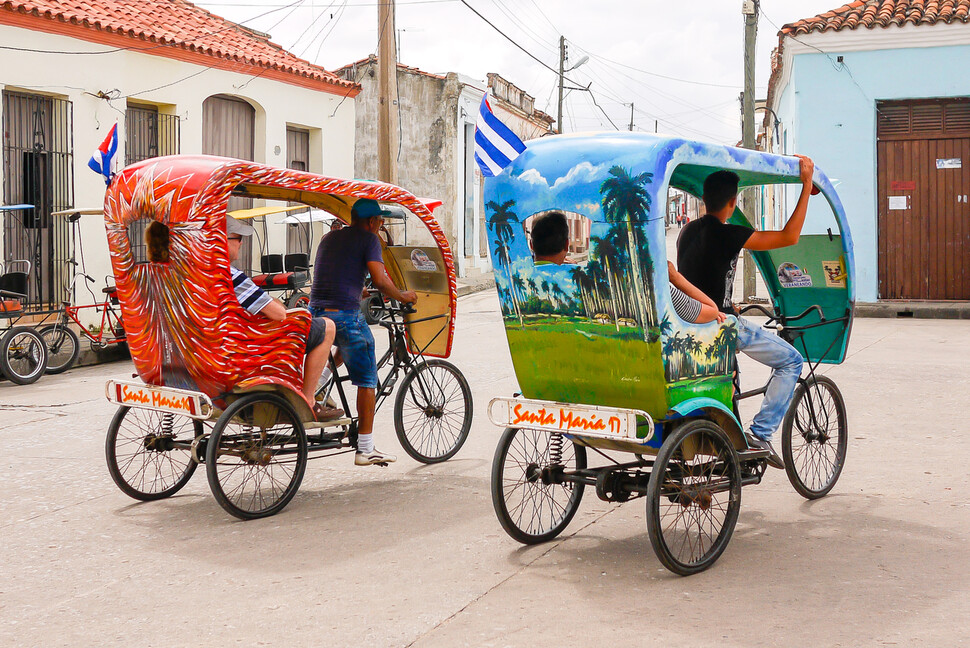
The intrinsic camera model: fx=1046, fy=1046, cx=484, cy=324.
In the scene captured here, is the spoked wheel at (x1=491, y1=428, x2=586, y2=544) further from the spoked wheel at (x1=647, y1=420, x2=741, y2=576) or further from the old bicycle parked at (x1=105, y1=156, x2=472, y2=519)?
the old bicycle parked at (x1=105, y1=156, x2=472, y2=519)

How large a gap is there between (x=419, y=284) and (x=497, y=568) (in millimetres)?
3468

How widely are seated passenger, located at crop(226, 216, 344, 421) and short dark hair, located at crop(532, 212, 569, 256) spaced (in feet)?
5.37

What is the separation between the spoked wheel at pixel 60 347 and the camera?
12.5m

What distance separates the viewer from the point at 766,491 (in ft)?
20.6

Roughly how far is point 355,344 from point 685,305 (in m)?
2.42

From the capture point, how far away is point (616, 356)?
15.7 feet

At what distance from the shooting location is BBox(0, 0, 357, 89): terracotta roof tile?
15344 mm

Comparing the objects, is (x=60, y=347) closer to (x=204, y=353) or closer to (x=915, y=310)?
(x=204, y=353)

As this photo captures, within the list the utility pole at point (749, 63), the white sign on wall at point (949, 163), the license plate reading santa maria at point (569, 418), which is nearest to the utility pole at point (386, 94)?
the utility pole at point (749, 63)

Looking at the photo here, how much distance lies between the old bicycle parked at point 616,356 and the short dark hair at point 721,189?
208 millimetres

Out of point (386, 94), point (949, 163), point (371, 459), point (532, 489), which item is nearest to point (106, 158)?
point (371, 459)

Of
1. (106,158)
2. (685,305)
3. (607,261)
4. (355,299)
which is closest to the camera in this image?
(607,261)

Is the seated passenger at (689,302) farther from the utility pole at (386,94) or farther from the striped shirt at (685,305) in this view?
the utility pole at (386,94)

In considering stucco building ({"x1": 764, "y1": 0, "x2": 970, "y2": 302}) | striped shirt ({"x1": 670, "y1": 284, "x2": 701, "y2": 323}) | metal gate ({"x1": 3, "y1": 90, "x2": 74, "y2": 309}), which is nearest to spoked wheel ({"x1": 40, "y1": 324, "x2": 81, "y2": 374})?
→ metal gate ({"x1": 3, "y1": 90, "x2": 74, "y2": 309})
